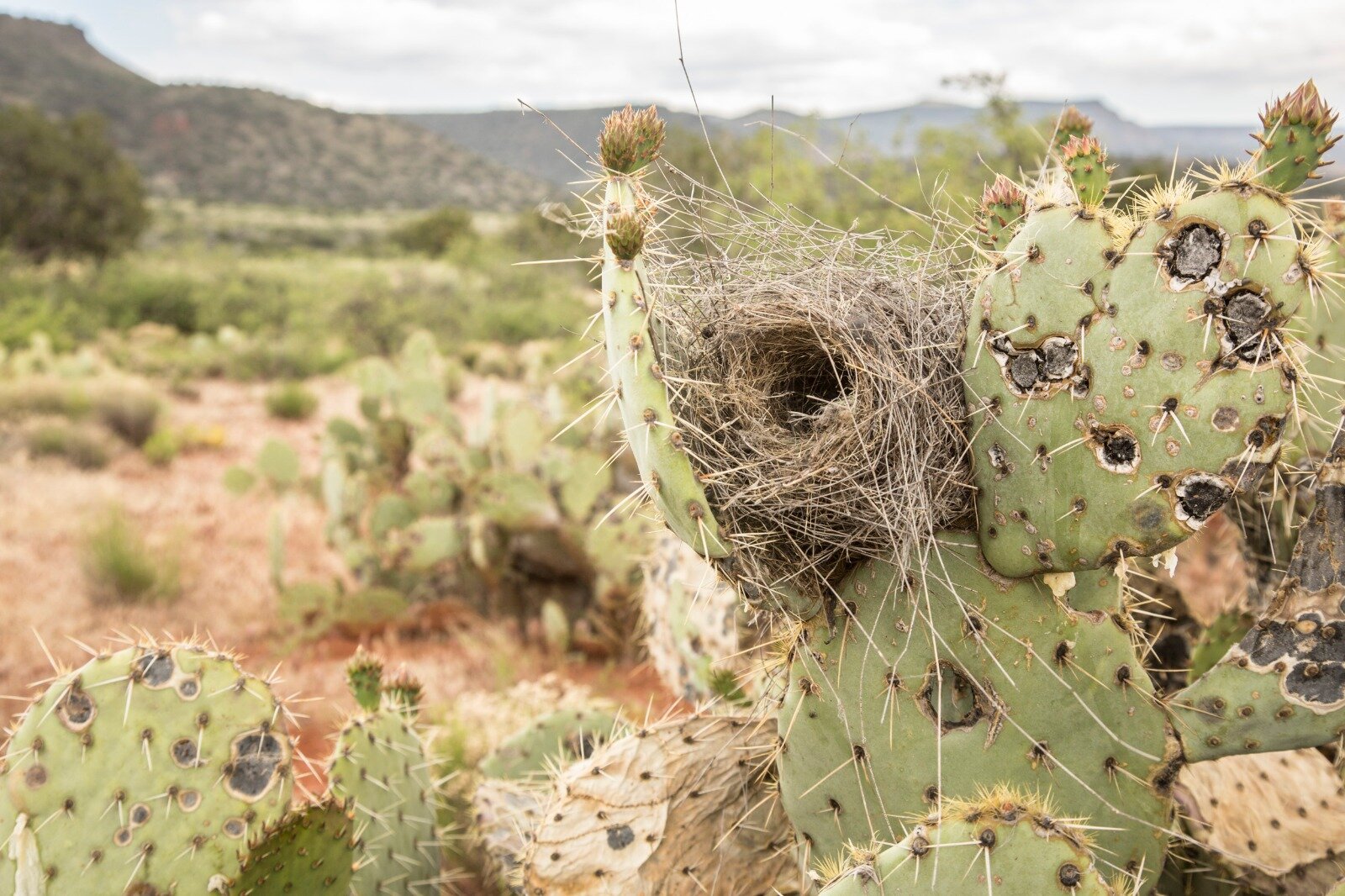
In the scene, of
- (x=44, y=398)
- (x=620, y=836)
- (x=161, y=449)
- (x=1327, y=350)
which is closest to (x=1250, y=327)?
(x=1327, y=350)

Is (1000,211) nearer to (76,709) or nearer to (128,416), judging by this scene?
(76,709)

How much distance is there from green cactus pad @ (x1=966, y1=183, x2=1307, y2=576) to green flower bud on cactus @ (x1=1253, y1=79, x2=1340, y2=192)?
3.8 inches

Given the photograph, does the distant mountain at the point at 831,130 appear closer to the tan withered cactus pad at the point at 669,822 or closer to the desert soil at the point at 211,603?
the tan withered cactus pad at the point at 669,822

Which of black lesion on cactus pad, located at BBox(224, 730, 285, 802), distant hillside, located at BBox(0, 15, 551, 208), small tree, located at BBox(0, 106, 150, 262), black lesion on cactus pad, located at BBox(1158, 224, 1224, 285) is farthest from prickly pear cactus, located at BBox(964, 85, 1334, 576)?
distant hillside, located at BBox(0, 15, 551, 208)

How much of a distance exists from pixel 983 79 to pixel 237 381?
11.0 metres

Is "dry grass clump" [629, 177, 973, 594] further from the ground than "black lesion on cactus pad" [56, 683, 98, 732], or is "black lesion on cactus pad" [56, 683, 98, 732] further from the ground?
"dry grass clump" [629, 177, 973, 594]

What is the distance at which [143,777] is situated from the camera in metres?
2.00

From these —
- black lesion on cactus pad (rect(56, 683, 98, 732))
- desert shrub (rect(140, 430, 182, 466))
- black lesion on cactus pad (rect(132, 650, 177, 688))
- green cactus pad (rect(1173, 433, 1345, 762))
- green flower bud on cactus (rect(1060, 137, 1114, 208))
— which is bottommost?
desert shrub (rect(140, 430, 182, 466))

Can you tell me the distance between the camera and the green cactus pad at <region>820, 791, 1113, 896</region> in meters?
1.28

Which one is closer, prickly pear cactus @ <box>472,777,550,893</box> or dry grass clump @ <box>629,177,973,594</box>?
dry grass clump @ <box>629,177,973,594</box>

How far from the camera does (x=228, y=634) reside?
573 centimetres

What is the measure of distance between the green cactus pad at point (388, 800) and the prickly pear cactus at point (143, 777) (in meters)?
0.32

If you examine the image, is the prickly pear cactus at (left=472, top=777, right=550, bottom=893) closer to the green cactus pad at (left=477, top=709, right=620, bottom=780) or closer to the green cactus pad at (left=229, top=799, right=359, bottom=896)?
the green cactus pad at (left=477, top=709, right=620, bottom=780)

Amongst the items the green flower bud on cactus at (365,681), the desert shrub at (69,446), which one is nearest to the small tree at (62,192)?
the desert shrub at (69,446)
